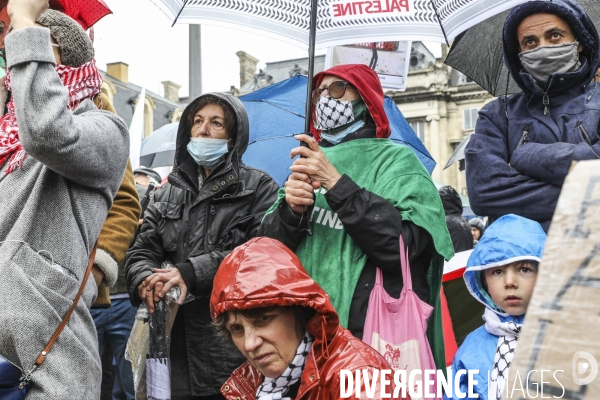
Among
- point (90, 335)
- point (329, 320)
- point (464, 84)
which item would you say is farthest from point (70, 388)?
point (464, 84)

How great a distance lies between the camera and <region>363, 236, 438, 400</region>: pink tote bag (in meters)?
2.74

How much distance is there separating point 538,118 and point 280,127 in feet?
12.3

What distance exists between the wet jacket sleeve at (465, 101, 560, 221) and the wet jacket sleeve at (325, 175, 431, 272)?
48cm

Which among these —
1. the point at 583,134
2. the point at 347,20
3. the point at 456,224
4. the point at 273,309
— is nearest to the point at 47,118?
the point at 273,309

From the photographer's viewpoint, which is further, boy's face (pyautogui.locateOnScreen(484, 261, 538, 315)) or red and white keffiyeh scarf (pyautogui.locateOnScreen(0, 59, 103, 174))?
boy's face (pyautogui.locateOnScreen(484, 261, 538, 315))

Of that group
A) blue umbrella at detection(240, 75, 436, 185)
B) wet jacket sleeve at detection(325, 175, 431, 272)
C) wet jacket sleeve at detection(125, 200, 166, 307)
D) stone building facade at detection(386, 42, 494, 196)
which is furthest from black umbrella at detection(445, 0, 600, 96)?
stone building facade at detection(386, 42, 494, 196)

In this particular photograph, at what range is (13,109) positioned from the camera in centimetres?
273

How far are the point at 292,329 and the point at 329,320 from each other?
15 centimetres

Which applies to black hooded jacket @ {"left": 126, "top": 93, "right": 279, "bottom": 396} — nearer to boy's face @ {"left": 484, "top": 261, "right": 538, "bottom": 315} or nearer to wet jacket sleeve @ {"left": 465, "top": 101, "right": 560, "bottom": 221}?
wet jacket sleeve @ {"left": 465, "top": 101, "right": 560, "bottom": 221}

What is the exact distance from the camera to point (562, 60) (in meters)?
3.18

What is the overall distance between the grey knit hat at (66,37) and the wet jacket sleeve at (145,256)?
1.18 m

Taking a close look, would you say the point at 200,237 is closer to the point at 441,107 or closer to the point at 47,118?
the point at 47,118

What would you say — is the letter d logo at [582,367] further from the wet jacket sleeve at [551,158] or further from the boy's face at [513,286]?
the boy's face at [513,286]

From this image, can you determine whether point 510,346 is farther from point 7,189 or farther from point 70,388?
point 7,189
